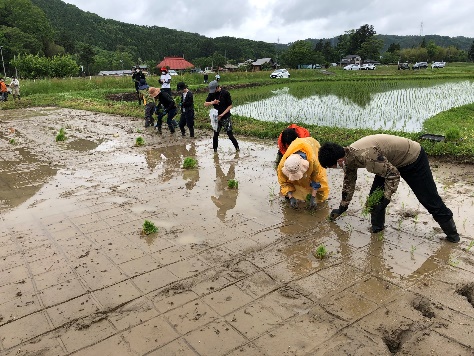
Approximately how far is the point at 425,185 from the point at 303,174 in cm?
157

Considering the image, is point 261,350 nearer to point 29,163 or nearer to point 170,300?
point 170,300

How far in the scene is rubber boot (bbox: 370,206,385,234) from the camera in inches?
187

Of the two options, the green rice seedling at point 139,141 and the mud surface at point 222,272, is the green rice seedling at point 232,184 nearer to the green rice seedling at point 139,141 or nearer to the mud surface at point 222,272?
the mud surface at point 222,272

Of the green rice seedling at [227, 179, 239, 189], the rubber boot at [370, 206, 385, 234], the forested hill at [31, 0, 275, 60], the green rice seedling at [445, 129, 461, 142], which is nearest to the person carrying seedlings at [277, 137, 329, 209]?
the rubber boot at [370, 206, 385, 234]

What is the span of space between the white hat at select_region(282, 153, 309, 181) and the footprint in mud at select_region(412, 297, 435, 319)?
7.32 feet

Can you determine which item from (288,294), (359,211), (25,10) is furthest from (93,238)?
(25,10)

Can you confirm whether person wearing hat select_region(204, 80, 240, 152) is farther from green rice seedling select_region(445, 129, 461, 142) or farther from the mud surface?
green rice seedling select_region(445, 129, 461, 142)

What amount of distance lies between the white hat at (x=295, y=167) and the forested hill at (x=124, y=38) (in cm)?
9964

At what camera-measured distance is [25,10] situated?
71.2 metres

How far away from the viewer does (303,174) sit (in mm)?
5363

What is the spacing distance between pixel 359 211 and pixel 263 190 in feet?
5.67

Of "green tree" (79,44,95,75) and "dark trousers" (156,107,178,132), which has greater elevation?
"green tree" (79,44,95,75)

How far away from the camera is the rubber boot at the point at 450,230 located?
4488 millimetres

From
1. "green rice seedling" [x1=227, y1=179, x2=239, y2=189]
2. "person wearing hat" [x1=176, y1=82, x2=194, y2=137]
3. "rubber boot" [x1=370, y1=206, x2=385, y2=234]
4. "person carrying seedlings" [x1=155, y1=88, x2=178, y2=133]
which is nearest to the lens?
"rubber boot" [x1=370, y1=206, x2=385, y2=234]
